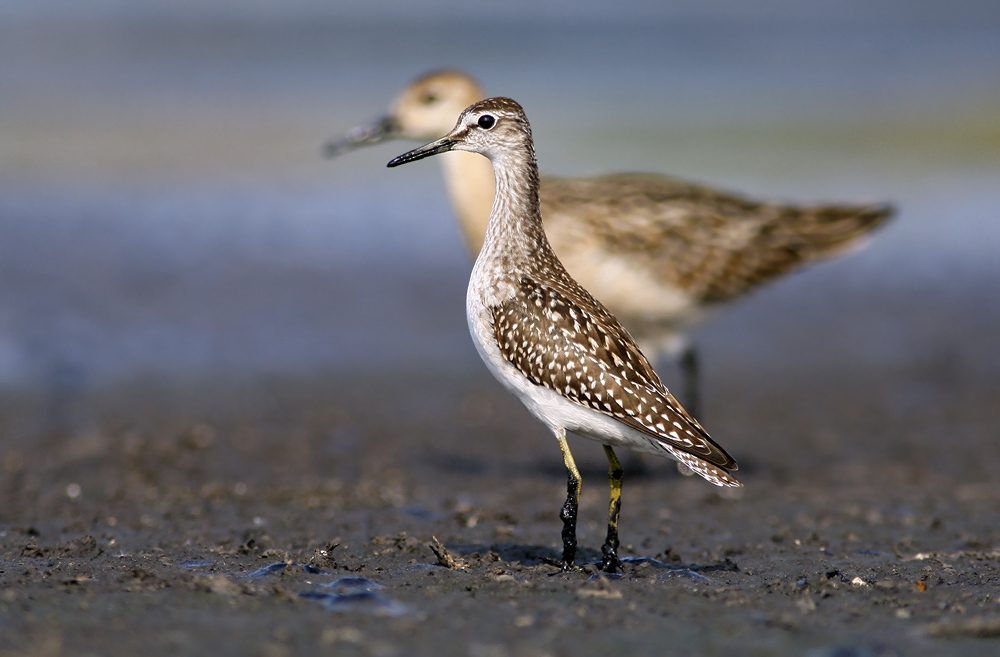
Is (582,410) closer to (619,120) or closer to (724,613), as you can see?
(724,613)

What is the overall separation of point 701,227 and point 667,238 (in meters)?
0.35

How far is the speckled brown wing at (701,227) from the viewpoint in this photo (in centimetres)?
873

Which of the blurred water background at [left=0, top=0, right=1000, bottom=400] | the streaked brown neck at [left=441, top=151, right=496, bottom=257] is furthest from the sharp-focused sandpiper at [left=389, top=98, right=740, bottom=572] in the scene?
the blurred water background at [left=0, top=0, right=1000, bottom=400]

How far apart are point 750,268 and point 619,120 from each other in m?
12.7

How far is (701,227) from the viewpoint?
9.04 m

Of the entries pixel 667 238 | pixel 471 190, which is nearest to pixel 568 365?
pixel 667 238

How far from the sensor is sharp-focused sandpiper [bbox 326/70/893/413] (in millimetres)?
8664

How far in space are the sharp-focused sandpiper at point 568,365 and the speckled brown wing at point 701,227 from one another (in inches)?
104

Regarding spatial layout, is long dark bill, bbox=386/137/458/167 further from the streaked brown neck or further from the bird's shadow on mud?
the streaked brown neck

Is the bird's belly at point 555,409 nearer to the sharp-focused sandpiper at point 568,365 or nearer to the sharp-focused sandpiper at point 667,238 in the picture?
the sharp-focused sandpiper at point 568,365

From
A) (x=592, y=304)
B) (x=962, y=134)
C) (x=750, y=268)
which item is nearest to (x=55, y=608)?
(x=592, y=304)

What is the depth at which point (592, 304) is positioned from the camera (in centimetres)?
595

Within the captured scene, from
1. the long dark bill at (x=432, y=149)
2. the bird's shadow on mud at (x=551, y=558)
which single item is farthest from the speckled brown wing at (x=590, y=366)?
the long dark bill at (x=432, y=149)

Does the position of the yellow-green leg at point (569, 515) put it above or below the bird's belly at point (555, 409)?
below
